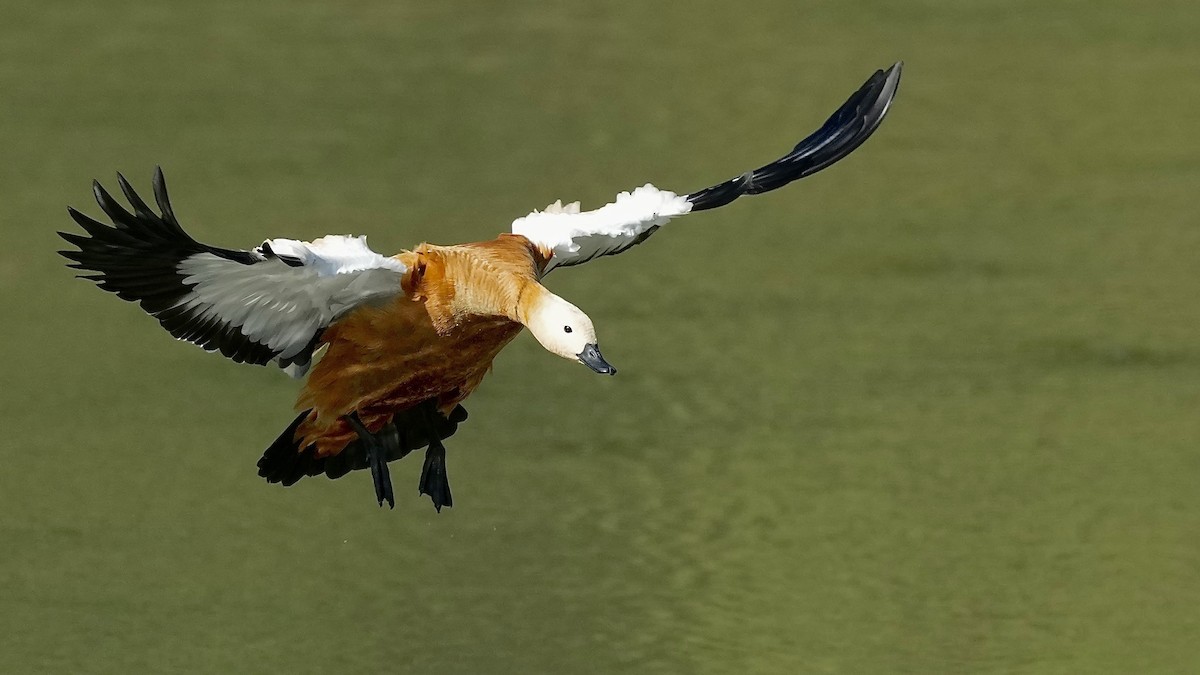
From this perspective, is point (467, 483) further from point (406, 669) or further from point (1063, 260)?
point (1063, 260)

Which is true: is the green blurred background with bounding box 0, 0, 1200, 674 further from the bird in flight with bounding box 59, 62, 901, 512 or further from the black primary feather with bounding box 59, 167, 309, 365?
the black primary feather with bounding box 59, 167, 309, 365

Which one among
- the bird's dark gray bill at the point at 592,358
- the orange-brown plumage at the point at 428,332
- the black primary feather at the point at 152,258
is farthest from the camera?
the orange-brown plumage at the point at 428,332

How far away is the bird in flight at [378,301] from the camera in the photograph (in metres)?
5.73

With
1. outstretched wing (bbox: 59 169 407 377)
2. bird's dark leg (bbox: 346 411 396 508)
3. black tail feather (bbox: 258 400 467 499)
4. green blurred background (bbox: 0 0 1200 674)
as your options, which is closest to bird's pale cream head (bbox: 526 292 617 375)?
outstretched wing (bbox: 59 169 407 377)

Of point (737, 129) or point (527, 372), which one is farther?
point (737, 129)

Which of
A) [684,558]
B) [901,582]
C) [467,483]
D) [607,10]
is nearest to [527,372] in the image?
[467,483]

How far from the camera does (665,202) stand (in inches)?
261

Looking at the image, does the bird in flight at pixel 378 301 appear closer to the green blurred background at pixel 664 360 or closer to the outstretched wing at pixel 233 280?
the outstretched wing at pixel 233 280

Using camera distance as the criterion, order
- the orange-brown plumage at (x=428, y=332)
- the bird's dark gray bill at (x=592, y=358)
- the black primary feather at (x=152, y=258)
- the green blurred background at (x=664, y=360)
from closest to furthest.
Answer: the black primary feather at (x=152, y=258) → the bird's dark gray bill at (x=592, y=358) → the orange-brown plumage at (x=428, y=332) → the green blurred background at (x=664, y=360)

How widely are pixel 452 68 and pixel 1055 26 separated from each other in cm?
359

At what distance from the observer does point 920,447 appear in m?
8.16

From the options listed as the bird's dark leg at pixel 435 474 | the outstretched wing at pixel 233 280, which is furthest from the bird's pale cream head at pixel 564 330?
the bird's dark leg at pixel 435 474

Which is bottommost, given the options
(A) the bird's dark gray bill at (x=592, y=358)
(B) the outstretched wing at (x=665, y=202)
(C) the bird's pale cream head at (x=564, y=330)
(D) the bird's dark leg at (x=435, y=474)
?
(A) the bird's dark gray bill at (x=592, y=358)

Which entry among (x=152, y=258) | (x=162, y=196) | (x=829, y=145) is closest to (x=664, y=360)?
(x=829, y=145)
